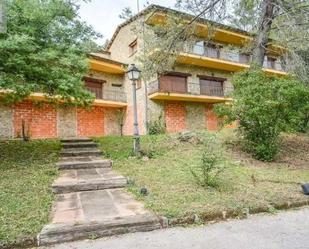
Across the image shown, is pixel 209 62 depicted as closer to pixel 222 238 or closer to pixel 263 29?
pixel 263 29

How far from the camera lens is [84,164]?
973cm

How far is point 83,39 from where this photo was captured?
1062cm

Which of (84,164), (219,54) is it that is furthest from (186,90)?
(84,164)

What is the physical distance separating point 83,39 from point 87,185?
5.21 meters

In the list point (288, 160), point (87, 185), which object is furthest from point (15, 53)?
point (288, 160)

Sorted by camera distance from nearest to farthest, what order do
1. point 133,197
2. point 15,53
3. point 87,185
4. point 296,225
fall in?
point 296,225, point 133,197, point 87,185, point 15,53

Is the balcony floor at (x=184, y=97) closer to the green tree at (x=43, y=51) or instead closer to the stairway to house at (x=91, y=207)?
the green tree at (x=43, y=51)

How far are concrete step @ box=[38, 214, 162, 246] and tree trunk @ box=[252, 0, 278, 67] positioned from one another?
9769 millimetres

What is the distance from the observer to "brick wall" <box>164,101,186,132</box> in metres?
21.8

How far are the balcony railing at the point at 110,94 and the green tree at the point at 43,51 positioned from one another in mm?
11843

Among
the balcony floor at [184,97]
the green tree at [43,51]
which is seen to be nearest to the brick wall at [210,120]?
the balcony floor at [184,97]

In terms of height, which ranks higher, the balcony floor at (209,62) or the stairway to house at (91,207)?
the balcony floor at (209,62)

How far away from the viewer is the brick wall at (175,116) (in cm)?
2184

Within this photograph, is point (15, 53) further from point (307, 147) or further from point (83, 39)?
point (307, 147)
